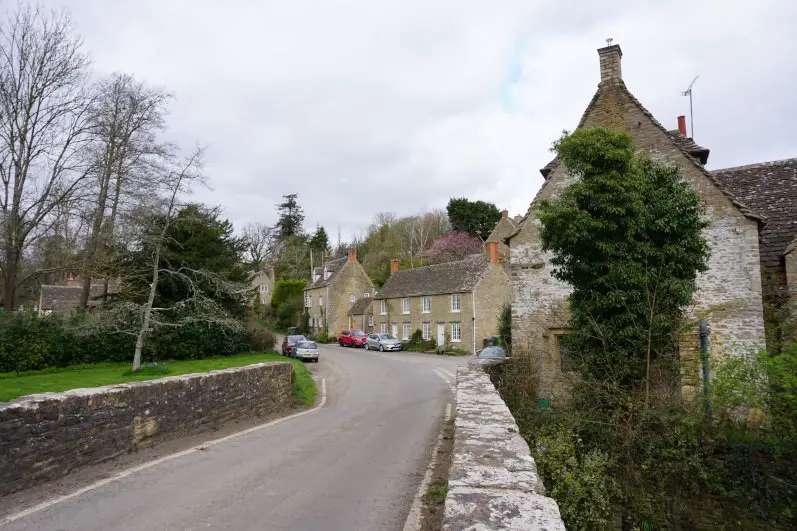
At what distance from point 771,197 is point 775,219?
3.66 feet

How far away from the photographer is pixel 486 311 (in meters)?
38.8

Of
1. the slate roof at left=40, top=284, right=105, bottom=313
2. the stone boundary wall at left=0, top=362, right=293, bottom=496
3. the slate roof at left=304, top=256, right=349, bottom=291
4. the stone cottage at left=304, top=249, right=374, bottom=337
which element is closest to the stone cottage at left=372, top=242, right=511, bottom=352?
the stone cottage at left=304, top=249, right=374, bottom=337

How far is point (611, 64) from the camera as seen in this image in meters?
15.8

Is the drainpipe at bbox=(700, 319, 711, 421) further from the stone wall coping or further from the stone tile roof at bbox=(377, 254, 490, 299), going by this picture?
the stone tile roof at bbox=(377, 254, 490, 299)

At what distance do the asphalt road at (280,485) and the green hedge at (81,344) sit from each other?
15691 millimetres

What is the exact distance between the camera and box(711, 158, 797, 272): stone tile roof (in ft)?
44.8

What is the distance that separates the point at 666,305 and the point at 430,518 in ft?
26.5

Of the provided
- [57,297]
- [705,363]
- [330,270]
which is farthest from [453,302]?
[57,297]

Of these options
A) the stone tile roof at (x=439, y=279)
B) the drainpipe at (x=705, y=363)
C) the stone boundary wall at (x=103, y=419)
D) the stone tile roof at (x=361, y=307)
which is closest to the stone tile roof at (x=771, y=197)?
the drainpipe at (x=705, y=363)

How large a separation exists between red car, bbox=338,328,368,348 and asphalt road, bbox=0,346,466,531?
31968mm

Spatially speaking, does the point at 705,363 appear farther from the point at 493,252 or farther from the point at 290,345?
the point at 493,252

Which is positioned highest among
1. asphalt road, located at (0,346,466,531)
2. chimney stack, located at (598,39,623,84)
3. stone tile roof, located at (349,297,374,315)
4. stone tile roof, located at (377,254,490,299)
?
chimney stack, located at (598,39,623,84)

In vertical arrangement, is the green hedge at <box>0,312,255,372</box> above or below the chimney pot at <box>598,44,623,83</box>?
below

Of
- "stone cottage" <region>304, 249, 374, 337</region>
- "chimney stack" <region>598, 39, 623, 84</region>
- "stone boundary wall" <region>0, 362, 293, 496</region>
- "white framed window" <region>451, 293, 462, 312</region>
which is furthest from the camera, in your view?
"stone cottage" <region>304, 249, 374, 337</region>
